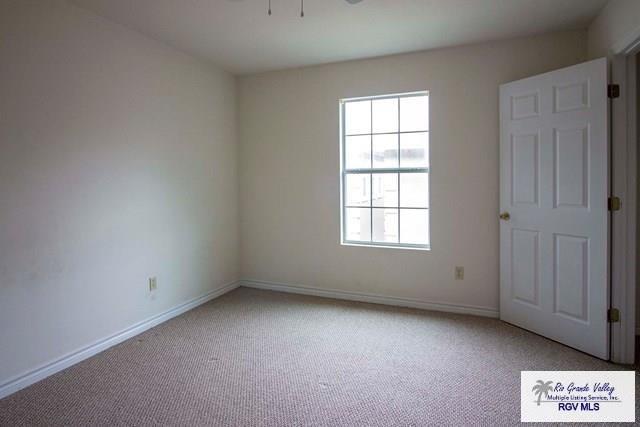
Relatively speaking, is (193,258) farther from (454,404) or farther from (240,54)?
(454,404)

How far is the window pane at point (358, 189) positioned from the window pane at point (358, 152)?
11 centimetres

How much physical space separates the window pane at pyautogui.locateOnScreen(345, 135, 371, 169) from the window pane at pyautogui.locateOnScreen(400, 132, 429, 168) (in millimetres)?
360

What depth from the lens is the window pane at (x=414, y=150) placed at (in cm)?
380

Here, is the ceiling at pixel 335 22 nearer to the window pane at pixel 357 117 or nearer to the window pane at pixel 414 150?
the window pane at pixel 357 117

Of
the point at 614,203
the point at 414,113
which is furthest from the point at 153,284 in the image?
the point at 614,203

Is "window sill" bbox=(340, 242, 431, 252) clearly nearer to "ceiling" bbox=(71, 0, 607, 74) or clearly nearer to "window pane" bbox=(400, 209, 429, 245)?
"window pane" bbox=(400, 209, 429, 245)

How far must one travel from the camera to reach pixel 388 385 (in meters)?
2.39

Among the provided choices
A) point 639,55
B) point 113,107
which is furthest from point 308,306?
point 639,55

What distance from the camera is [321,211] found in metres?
4.22

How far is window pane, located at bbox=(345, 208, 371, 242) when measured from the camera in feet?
13.5

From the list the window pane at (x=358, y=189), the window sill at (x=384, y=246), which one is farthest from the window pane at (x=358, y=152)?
the window sill at (x=384, y=246)

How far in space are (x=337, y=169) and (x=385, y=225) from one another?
30.7 inches

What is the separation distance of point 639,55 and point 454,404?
2.75 metres

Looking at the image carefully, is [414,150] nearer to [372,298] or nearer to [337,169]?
[337,169]
